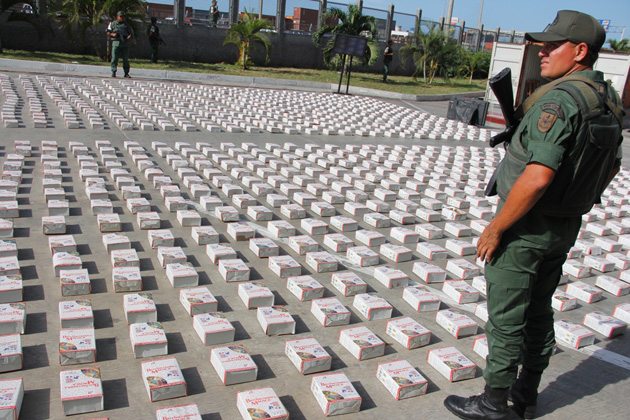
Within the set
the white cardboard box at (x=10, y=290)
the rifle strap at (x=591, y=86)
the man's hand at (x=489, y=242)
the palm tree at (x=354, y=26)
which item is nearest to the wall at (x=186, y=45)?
the palm tree at (x=354, y=26)

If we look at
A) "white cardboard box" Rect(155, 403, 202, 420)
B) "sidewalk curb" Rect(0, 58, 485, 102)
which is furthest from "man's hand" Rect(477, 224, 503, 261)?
"sidewalk curb" Rect(0, 58, 485, 102)

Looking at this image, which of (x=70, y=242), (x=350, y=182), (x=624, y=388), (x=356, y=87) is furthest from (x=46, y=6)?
(x=624, y=388)

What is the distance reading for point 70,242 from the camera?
423cm

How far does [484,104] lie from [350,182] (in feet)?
25.2

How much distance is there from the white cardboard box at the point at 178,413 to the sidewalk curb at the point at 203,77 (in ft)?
46.7

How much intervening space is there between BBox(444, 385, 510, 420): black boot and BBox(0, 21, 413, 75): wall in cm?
1941

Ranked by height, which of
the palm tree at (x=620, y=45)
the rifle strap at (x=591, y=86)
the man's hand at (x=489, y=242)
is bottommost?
the man's hand at (x=489, y=242)

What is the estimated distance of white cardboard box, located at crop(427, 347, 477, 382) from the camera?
3119mm

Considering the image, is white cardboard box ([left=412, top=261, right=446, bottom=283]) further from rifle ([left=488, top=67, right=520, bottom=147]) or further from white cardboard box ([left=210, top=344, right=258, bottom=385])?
white cardboard box ([left=210, top=344, right=258, bottom=385])

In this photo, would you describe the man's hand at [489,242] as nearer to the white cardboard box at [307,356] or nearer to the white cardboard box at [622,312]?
the white cardboard box at [307,356]

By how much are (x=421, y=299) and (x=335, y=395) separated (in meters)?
1.38

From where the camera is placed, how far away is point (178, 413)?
2.51 m

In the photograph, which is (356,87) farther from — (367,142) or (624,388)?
(624,388)

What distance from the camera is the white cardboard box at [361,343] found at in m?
3.23
